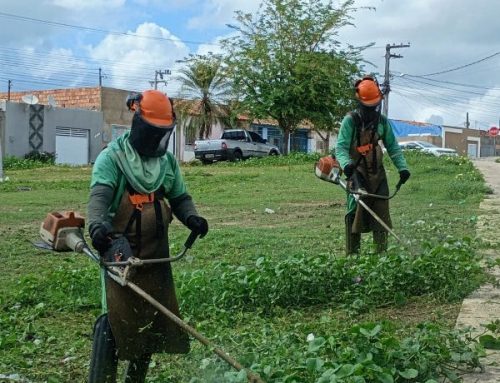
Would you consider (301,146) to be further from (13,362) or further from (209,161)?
(13,362)

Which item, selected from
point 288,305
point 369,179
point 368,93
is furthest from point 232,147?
point 288,305

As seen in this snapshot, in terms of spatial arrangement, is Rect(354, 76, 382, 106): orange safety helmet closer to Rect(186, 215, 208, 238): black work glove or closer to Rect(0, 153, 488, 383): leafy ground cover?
Rect(0, 153, 488, 383): leafy ground cover

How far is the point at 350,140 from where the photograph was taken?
6.87 meters

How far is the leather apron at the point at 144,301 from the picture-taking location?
3.77 meters

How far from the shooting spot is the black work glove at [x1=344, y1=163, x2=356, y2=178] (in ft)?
21.9

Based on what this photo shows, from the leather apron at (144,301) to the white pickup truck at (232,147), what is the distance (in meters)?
29.0

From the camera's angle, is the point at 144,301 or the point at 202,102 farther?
the point at 202,102

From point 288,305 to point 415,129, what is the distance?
7022 cm

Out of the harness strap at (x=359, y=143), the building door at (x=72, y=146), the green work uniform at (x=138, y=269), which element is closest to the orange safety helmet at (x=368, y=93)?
the harness strap at (x=359, y=143)

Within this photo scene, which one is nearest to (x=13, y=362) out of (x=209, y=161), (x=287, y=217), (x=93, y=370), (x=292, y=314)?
(x=93, y=370)

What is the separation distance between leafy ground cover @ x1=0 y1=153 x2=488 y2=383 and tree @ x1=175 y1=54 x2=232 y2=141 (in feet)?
113

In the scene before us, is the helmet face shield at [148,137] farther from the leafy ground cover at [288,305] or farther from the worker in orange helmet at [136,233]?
the leafy ground cover at [288,305]

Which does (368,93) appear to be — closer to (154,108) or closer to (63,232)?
(154,108)

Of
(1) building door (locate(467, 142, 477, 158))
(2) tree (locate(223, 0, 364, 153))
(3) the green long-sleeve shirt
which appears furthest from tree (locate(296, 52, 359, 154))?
(1) building door (locate(467, 142, 477, 158))
